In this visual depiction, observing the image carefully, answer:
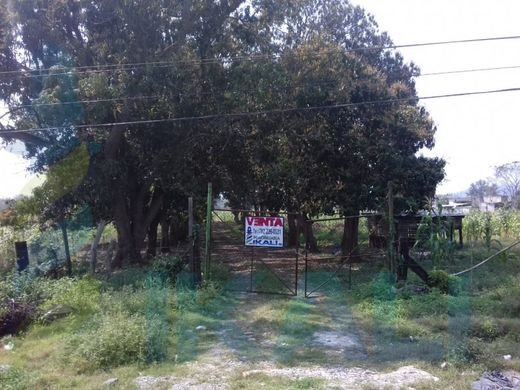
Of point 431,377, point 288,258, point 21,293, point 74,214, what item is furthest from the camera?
point 288,258

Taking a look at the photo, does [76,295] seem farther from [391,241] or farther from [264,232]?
[391,241]

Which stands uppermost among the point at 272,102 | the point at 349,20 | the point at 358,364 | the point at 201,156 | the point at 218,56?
the point at 349,20

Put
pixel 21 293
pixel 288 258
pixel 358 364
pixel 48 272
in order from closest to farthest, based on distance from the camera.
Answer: pixel 358 364, pixel 21 293, pixel 48 272, pixel 288 258

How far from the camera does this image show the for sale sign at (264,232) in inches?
480

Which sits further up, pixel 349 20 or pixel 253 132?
pixel 349 20

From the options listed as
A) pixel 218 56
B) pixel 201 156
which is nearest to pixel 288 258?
pixel 201 156

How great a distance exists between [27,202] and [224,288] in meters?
8.89

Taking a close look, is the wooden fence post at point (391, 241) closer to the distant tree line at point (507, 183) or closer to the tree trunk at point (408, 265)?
the tree trunk at point (408, 265)

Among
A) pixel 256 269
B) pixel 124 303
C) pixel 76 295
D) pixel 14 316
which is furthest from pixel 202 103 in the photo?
pixel 14 316

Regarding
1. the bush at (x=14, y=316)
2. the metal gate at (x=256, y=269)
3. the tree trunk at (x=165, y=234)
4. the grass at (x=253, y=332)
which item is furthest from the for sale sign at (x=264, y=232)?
the tree trunk at (x=165, y=234)

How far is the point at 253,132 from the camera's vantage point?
17703mm

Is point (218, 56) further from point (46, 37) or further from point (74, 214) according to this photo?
point (74, 214)

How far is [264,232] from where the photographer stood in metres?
12.3

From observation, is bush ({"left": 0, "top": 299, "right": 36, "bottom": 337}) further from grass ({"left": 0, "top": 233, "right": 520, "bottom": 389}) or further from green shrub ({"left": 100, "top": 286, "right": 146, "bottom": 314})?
green shrub ({"left": 100, "top": 286, "right": 146, "bottom": 314})
